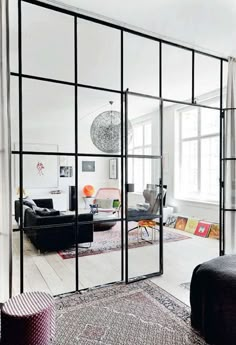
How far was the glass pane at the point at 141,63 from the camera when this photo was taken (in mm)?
3410

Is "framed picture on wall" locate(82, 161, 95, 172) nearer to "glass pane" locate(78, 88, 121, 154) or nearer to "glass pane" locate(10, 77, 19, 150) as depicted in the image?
"glass pane" locate(78, 88, 121, 154)

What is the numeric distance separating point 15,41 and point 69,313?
3151 millimetres

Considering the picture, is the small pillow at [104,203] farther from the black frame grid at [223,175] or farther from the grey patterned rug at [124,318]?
the grey patterned rug at [124,318]

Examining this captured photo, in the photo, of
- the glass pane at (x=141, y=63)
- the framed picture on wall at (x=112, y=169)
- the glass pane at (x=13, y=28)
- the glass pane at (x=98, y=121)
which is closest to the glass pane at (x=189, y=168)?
the glass pane at (x=141, y=63)

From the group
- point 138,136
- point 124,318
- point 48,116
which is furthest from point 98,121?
point 124,318

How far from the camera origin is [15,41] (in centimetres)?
322

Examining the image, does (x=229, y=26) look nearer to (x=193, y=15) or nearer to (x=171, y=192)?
(x=193, y=15)

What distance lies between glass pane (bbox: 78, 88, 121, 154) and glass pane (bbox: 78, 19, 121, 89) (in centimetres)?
26

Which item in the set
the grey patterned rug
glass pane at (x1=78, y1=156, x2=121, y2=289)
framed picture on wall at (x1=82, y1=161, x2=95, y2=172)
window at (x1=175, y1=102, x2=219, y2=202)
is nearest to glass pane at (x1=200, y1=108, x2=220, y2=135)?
window at (x1=175, y1=102, x2=219, y2=202)

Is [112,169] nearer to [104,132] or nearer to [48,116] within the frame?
[48,116]

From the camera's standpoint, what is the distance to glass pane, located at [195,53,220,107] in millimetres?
3922

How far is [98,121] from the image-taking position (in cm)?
523

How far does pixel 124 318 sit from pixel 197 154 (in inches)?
179

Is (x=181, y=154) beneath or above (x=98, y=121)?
beneath
